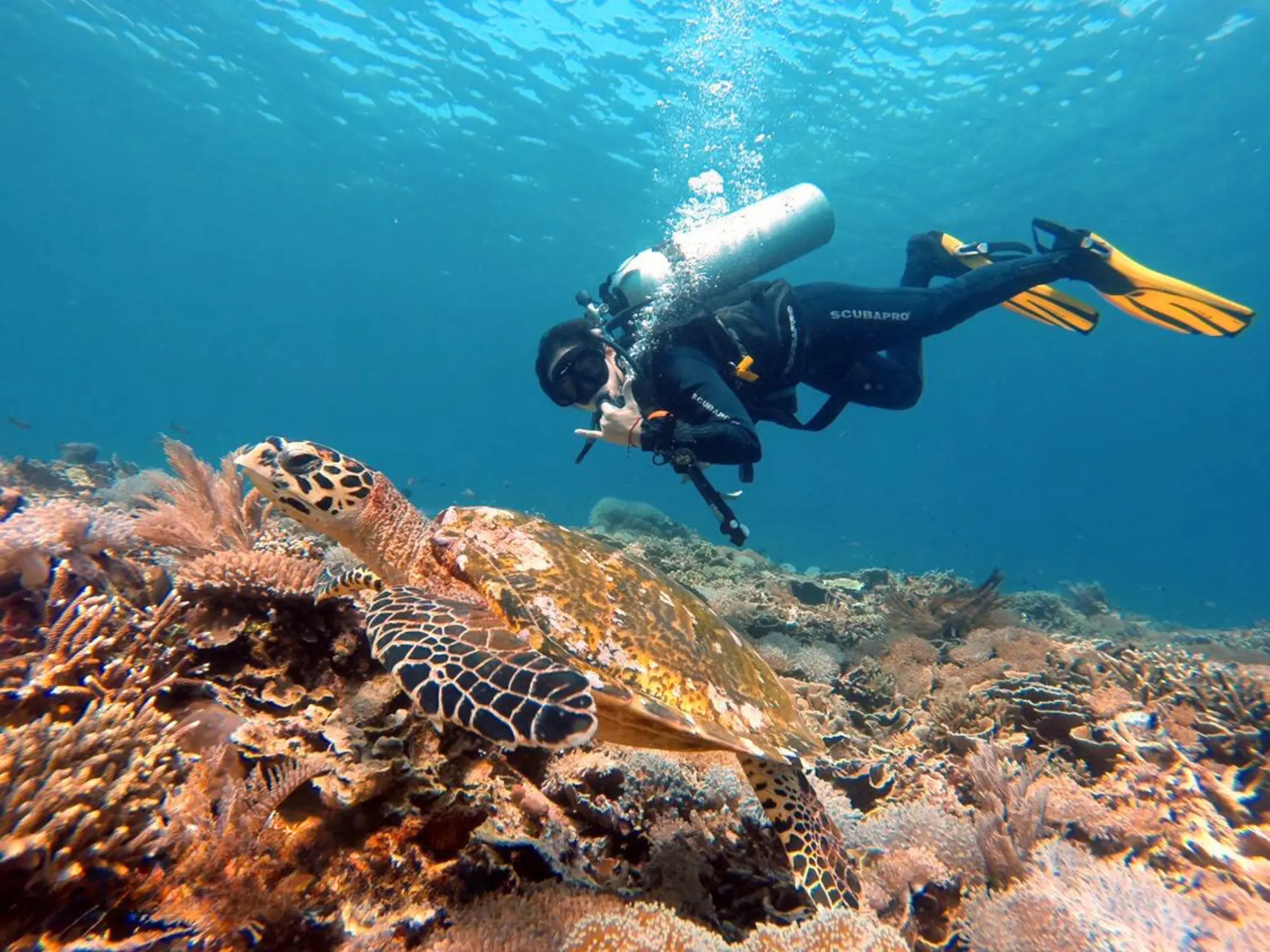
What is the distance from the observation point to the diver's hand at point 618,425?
4.10 metres

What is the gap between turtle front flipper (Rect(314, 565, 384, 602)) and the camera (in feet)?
7.68

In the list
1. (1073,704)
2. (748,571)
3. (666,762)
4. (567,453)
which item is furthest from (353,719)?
(567,453)

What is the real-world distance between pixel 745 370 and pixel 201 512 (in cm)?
388

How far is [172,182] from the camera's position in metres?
32.9

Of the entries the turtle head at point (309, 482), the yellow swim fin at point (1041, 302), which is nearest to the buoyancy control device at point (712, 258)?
the yellow swim fin at point (1041, 302)

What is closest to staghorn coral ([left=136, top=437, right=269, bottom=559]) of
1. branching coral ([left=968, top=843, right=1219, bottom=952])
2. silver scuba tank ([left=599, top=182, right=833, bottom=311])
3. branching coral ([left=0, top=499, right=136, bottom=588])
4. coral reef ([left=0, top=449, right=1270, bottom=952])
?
coral reef ([left=0, top=449, right=1270, bottom=952])

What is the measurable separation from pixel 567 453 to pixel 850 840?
10939cm

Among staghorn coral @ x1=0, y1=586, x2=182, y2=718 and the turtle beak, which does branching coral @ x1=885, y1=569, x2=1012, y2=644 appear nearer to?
the turtle beak

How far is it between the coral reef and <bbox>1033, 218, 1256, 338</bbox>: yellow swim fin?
424cm

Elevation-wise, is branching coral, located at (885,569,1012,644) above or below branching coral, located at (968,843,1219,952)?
above

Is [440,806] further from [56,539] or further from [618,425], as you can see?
[618,425]

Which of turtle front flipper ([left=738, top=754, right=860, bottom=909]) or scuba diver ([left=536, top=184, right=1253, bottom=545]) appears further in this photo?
scuba diver ([left=536, top=184, right=1253, bottom=545])

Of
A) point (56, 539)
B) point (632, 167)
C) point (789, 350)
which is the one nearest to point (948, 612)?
point (789, 350)

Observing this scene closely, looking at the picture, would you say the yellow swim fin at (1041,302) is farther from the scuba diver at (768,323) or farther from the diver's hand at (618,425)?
the diver's hand at (618,425)
